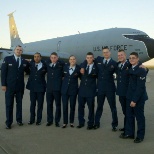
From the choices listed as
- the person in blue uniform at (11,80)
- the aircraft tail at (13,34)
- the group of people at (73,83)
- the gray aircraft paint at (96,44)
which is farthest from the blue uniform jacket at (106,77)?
the aircraft tail at (13,34)

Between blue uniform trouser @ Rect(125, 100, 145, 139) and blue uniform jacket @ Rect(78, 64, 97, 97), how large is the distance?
995mm

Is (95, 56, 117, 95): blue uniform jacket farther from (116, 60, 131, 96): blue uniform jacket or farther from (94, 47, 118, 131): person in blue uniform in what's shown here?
(116, 60, 131, 96): blue uniform jacket

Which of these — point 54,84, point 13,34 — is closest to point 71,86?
point 54,84

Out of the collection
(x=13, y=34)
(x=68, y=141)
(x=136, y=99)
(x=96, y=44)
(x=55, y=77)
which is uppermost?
(x=13, y=34)

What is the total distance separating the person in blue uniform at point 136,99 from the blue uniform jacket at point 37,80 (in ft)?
7.06

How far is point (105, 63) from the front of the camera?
5.23 metres

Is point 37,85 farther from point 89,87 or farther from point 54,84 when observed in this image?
point 89,87

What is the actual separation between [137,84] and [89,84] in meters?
1.31

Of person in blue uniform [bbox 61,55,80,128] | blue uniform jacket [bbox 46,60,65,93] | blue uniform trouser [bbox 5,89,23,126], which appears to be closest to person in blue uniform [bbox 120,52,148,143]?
person in blue uniform [bbox 61,55,80,128]

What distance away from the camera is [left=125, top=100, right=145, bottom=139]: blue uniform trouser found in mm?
4391

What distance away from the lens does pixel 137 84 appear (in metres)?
4.32

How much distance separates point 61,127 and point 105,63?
173 cm

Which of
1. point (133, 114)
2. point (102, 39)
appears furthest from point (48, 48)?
point (133, 114)

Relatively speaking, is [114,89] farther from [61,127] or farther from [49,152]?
[49,152]
